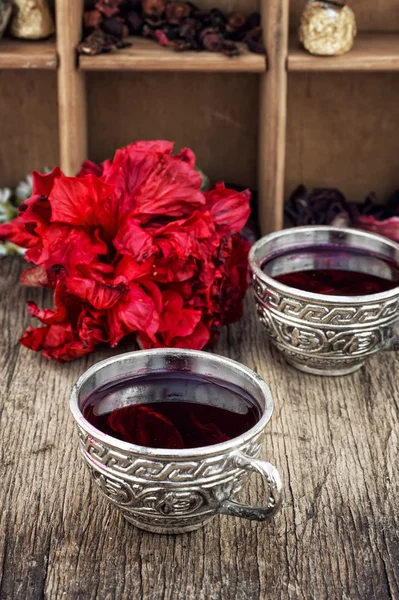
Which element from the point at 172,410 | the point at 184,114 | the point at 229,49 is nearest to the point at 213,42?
the point at 229,49

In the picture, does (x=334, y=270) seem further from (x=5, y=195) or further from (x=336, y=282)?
(x=5, y=195)

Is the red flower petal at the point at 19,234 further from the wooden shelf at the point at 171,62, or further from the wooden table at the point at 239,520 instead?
the wooden shelf at the point at 171,62

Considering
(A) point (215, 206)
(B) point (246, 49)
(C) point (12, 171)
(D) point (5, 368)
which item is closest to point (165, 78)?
(B) point (246, 49)

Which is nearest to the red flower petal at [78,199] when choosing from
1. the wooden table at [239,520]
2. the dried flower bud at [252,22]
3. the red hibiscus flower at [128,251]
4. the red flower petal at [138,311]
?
the red hibiscus flower at [128,251]

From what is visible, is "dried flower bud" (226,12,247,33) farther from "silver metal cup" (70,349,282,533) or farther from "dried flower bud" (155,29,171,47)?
"silver metal cup" (70,349,282,533)

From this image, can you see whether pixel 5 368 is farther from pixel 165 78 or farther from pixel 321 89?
pixel 321 89

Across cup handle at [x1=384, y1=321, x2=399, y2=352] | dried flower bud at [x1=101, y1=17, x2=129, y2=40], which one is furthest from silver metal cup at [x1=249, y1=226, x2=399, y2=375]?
dried flower bud at [x1=101, y1=17, x2=129, y2=40]
